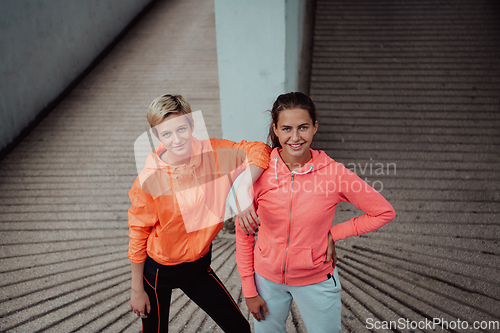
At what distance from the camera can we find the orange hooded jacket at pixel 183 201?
124cm

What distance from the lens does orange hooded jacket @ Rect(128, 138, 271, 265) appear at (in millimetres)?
1243

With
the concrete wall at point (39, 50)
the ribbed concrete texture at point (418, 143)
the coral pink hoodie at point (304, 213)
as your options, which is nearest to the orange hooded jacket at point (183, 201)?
the coral pink hoodie at point (304, 213)

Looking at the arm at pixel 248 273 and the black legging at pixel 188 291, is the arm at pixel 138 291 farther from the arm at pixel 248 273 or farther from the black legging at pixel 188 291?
the arm at pixel 248 273

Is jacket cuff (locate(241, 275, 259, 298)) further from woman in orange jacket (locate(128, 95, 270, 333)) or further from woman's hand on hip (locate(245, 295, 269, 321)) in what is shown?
woman in orange jacket (locate(128, 95, 270, 333))

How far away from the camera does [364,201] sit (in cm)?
121

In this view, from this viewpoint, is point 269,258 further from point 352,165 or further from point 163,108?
point 352,165

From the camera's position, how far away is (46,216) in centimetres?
303

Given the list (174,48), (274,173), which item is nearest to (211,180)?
(274,173)

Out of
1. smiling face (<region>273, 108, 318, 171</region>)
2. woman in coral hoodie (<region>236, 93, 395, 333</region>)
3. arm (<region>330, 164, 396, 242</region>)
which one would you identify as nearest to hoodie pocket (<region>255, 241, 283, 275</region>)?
woman in coral hoodie (<region>236, 93, 395, 333</region>)

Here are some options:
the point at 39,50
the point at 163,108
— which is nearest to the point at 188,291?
the point at 163,108

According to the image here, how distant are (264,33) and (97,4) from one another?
4221mm

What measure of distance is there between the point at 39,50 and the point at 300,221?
427cm

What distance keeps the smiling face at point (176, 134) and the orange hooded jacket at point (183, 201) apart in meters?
0.07

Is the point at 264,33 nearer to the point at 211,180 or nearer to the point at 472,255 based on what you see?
the point at 211,180
